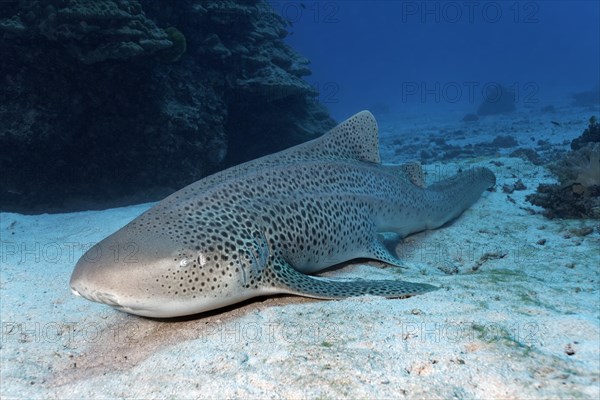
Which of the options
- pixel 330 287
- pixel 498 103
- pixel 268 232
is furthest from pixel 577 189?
pixel 498 103

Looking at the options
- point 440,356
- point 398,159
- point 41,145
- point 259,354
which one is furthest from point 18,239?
point 398,159

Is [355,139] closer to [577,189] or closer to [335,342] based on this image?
[335,342]

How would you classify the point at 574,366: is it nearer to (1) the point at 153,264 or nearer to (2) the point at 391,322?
(2) the point at 391,322

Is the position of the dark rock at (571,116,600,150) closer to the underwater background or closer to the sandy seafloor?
the underwater background

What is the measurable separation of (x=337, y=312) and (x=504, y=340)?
132cm

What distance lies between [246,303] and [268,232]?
0.84 metres

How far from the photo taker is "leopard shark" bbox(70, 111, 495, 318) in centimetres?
326

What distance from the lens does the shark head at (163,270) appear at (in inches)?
123

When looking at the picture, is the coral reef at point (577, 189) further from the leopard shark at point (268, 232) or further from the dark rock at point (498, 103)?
the dark rock at point (498, 103)

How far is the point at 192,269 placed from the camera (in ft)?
11.2

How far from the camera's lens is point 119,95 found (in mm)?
9492

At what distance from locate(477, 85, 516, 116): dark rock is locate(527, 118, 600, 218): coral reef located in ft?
116

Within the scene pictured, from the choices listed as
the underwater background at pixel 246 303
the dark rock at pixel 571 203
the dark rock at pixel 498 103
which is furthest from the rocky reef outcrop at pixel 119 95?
the dark rock at pixel 498 103

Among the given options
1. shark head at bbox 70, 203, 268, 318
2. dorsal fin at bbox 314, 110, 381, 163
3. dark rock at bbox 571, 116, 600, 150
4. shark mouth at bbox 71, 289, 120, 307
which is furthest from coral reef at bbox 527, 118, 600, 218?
shark mouth at bbox 71, 289, 120, 307
